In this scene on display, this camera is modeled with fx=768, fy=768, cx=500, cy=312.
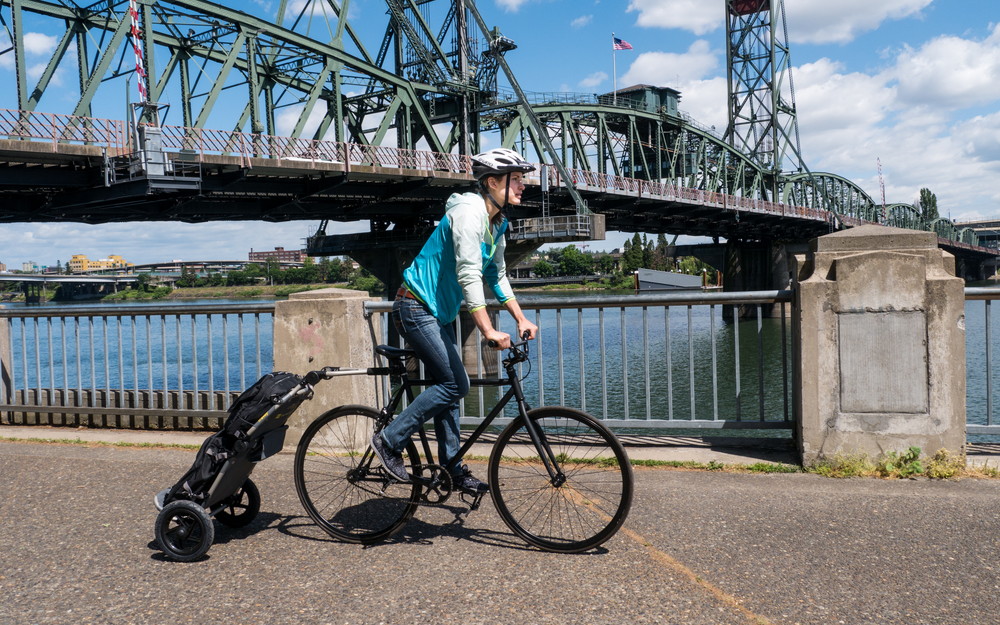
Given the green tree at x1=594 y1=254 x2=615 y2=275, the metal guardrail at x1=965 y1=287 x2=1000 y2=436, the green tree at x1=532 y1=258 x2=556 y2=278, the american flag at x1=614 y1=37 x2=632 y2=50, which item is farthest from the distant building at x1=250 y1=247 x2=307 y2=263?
the metal guardrail at x1=965 y1=287 x2=1000 y2=436

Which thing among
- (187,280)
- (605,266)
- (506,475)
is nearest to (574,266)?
(605,266)

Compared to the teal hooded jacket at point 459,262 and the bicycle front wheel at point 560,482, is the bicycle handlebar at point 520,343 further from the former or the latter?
the bicycle front wheel at point 560,482

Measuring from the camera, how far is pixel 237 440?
3.88 meters

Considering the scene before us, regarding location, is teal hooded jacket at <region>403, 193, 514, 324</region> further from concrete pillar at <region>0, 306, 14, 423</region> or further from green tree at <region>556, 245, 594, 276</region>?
green tree at <region>556, 245, 594, 276</region>

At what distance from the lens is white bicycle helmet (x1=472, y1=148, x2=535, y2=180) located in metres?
3.95

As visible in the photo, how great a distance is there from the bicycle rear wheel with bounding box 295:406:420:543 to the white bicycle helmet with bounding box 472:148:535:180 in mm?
1401

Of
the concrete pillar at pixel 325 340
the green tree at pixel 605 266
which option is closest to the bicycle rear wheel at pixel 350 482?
the concrete pillar at pixel 325 340

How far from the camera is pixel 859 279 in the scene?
522 cm

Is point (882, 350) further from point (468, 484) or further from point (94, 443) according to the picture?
point (94, 443)

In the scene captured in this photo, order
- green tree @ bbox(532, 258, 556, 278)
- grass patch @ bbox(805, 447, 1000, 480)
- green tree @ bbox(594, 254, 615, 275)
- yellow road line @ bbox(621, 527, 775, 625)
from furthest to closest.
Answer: green tree @ bbox(594, 254, 615, 275)
green tree @ bbox(532, 258, 556, 278)
grass patch @ bbox(805, 447, 1000, 480)
yellow road line @ bbox(621, 527, 775, 625)

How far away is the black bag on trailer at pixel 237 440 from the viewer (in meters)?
3.87

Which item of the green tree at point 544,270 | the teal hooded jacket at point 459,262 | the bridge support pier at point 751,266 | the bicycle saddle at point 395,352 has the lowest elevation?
the bicycle saddle at point 395,352

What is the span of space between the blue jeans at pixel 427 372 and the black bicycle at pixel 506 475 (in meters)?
0.09

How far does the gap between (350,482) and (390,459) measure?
399 millimetres
